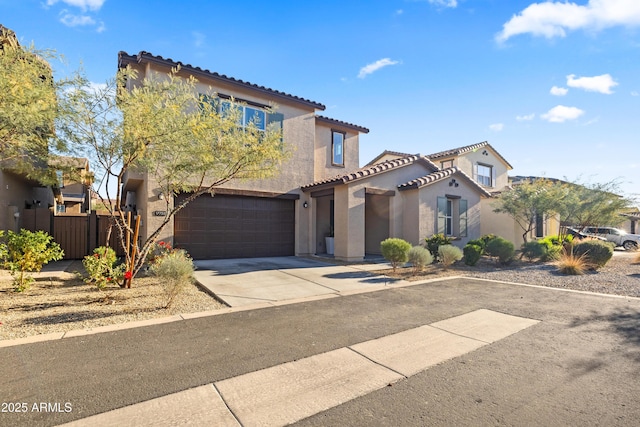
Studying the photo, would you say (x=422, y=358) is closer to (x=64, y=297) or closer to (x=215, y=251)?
(x=64, y=297)

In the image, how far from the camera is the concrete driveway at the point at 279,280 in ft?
24.7

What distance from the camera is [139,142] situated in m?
6.56

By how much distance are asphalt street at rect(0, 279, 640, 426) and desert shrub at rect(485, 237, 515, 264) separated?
6829 millimetres

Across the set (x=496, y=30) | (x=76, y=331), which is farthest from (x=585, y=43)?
(x=76, y=331)

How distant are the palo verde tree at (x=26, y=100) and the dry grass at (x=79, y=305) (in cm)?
311

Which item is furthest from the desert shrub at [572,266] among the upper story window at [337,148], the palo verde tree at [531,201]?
the upper story window at [337,148]

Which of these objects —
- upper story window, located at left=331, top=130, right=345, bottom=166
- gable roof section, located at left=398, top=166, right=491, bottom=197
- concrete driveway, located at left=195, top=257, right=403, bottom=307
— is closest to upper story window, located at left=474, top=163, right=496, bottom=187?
gable roof section, located at left=398, top=166, right=491, bottom=197

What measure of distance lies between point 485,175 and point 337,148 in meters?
14.7

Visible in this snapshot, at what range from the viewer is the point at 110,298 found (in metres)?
6.81

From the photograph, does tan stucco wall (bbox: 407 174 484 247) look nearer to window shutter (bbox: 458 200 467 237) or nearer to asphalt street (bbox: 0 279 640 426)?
window shutter (bbox: 458 200 467 237)

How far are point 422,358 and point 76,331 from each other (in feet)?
17.2

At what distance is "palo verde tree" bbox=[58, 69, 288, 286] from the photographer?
20.9ft

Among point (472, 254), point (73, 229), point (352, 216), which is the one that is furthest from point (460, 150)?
point (73, 229)

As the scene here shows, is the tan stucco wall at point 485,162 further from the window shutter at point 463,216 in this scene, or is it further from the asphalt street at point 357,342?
the asphalt street at point 357,342
